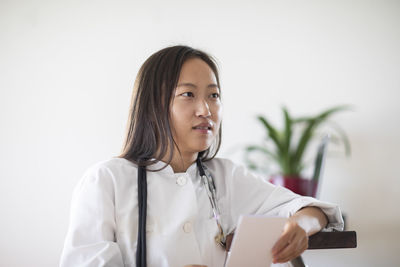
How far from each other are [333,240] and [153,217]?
483 millimetres

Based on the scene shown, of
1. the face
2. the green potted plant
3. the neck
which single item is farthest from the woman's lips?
the green potted plant

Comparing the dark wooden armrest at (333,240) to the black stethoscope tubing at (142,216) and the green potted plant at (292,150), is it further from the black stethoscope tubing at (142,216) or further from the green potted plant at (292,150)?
the green potted plant at (292,150)

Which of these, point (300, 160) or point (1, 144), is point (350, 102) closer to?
point (300, 160)

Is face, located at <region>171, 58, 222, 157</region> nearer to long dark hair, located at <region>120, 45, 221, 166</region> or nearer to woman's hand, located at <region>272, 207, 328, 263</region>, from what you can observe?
long dark hair, located at <region>120, 45, 221, 166</region>

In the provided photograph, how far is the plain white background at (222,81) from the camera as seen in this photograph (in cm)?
185

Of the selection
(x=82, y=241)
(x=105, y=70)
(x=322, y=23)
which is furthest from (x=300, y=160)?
(x=82, y=241)

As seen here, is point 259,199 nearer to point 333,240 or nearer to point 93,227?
point 333,240

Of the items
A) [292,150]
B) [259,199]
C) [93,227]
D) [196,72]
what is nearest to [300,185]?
[292,150]

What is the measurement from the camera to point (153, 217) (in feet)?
3.17

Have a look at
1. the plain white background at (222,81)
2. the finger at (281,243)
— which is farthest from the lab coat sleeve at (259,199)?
the plain white background at (222,81)

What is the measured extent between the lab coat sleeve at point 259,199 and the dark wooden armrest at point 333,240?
10 centimetres

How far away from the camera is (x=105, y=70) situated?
1.99 m

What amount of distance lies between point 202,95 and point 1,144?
1.27 metres

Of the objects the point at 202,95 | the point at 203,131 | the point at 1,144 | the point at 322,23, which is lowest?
the point at 1,144
